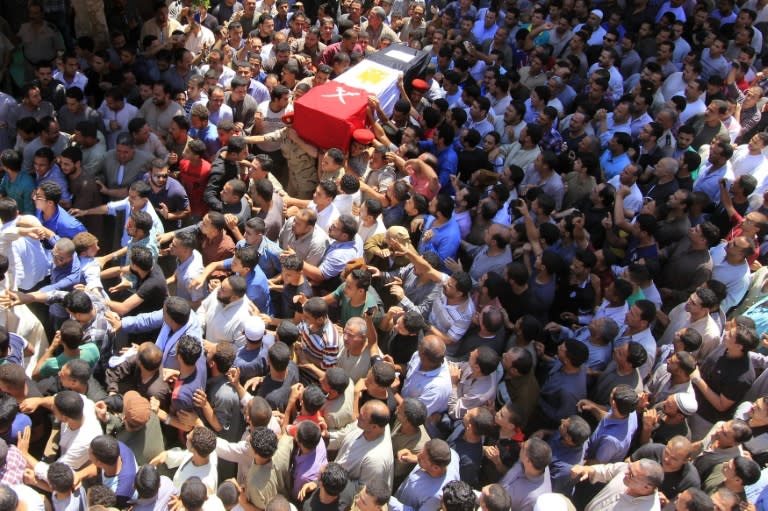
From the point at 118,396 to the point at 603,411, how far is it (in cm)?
331

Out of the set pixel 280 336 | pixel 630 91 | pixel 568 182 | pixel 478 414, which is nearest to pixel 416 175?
pixel 568 182

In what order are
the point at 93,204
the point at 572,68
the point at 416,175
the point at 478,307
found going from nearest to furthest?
the point at 478,307 → the point at 93,204 → the point at 416,175 → the point at 572,68

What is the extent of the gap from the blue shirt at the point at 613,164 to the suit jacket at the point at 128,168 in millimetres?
4649

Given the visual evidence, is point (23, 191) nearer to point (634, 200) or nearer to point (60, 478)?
point (60, 478)

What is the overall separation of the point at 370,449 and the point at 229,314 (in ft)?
5.04

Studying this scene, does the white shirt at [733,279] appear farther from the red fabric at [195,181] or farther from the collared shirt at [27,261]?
the collared shirt at [27,261]

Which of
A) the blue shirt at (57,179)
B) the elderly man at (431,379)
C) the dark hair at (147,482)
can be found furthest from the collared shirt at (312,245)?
the dark hair at (147,482)

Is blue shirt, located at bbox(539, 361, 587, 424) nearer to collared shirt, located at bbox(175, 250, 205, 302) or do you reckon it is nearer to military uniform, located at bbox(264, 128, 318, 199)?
collared shirt, located at bbox(175, 250, 205, 302)

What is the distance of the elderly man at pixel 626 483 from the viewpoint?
163 inches

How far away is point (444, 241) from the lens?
6.40 meters

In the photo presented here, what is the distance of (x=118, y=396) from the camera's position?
4855 mm

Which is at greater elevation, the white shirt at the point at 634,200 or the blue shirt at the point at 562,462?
the white shirt at the point at 634,200

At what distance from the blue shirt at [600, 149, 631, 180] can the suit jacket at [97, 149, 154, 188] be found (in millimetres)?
4649

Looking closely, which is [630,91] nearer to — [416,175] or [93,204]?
[416,175]
